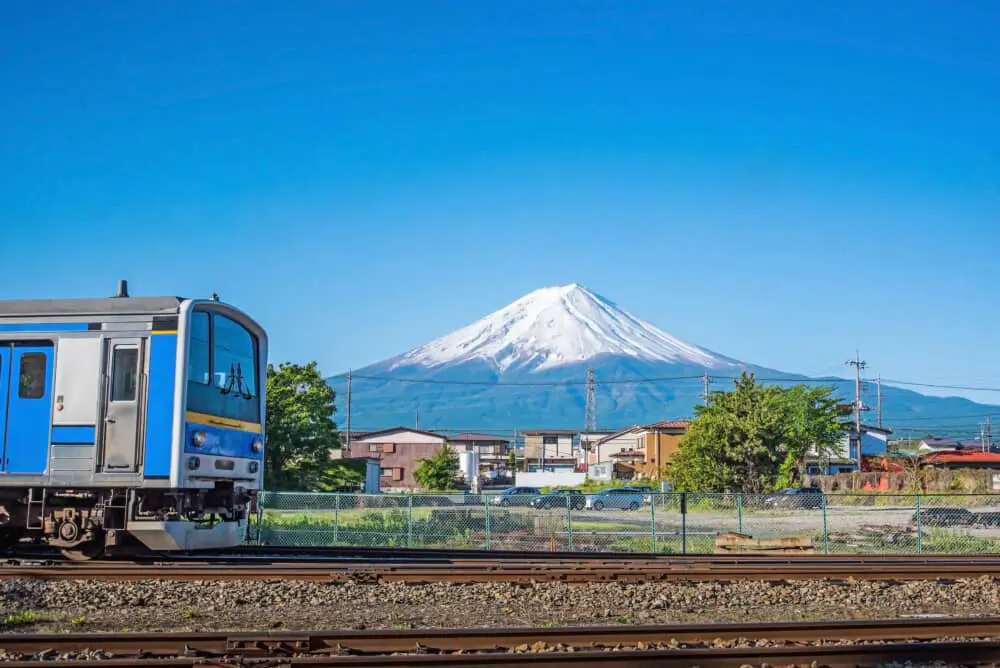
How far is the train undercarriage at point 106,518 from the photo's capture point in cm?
1283

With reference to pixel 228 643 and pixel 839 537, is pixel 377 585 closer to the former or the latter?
pixel 228 643

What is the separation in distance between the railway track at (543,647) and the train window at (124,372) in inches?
208

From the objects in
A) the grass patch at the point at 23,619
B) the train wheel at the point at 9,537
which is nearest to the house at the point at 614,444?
the train wheel at the point at 9,537

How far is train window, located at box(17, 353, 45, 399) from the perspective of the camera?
13391 millimetres

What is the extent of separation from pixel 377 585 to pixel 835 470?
6842 centimetres

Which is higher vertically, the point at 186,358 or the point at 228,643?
the point at 186,358

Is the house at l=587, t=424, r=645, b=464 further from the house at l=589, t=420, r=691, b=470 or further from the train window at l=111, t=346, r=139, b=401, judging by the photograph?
the train window at l=111, t=346, r=139, b=401

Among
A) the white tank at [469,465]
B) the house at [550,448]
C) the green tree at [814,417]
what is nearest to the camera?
the green tree at [814,417]

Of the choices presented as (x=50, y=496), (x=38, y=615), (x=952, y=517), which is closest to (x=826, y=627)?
(x=38, y=615)

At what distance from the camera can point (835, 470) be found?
74250 millimetres

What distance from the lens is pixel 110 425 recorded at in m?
13.1

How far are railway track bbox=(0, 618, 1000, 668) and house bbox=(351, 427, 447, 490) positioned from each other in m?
73.6

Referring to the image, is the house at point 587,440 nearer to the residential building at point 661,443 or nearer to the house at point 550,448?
the house at point 550,448

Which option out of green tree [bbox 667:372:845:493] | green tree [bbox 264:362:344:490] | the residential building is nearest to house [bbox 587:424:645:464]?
the residential building
